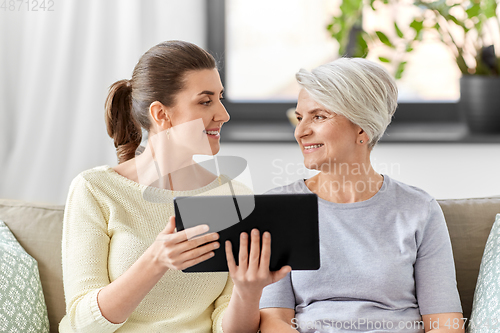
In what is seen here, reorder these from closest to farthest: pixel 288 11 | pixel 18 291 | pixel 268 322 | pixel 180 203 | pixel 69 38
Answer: pixel 180 203 < pixel 268 322 < pixel 18 291 < pixel 69 38 < pixel 288 11

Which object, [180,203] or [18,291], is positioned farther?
[18,291]

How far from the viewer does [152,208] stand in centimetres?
131

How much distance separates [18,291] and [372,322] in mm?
872

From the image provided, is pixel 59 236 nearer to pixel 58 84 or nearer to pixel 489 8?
→ pixel 58 84

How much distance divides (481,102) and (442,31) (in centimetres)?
33

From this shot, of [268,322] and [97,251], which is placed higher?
[97,251]

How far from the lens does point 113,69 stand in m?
2.03

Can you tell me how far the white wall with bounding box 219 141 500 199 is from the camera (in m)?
2.07

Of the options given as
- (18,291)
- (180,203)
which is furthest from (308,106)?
(18,291)

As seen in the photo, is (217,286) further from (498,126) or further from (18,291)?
(498,126)

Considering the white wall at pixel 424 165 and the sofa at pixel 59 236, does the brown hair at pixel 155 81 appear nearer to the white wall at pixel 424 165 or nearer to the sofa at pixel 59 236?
the sofa at pixel 59 236

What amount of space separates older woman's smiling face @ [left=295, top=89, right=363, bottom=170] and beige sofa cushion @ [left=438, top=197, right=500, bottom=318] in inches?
A: 17.7

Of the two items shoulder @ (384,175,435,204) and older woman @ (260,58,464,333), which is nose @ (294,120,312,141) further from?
shoulder @ (384,175,435,204)

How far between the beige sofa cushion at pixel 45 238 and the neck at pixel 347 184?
74 cm
